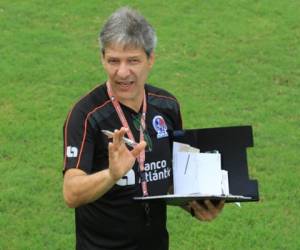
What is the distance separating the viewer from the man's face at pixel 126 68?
9.46 feet

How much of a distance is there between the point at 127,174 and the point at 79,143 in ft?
0.92

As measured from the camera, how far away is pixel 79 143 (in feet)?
9.76

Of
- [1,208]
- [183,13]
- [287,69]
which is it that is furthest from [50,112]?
[183,13]

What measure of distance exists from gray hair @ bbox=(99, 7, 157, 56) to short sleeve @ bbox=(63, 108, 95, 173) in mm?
350

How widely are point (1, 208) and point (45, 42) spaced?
4.93 metres

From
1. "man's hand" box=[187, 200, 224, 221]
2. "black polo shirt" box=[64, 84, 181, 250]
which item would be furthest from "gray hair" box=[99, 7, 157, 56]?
"man's hand" box=[187, 200, 224, 221]

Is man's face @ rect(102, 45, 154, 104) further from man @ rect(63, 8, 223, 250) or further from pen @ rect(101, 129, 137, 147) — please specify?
pen @ rect(101, 129, 137, 147)

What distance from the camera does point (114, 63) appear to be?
2.91 metres

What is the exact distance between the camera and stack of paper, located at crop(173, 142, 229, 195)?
9.68 feet

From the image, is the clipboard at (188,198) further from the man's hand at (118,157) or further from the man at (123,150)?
the man's hand at (118,157)

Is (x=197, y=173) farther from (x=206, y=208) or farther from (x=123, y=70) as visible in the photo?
(x=123, y=70)

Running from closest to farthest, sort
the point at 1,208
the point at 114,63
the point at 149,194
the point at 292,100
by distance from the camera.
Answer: the point at 114,63
the point at 149,194
the point at 1,208
the point at 292,100

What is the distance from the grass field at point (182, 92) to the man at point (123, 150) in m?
2.43

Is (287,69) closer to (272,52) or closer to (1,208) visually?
(272,52)
